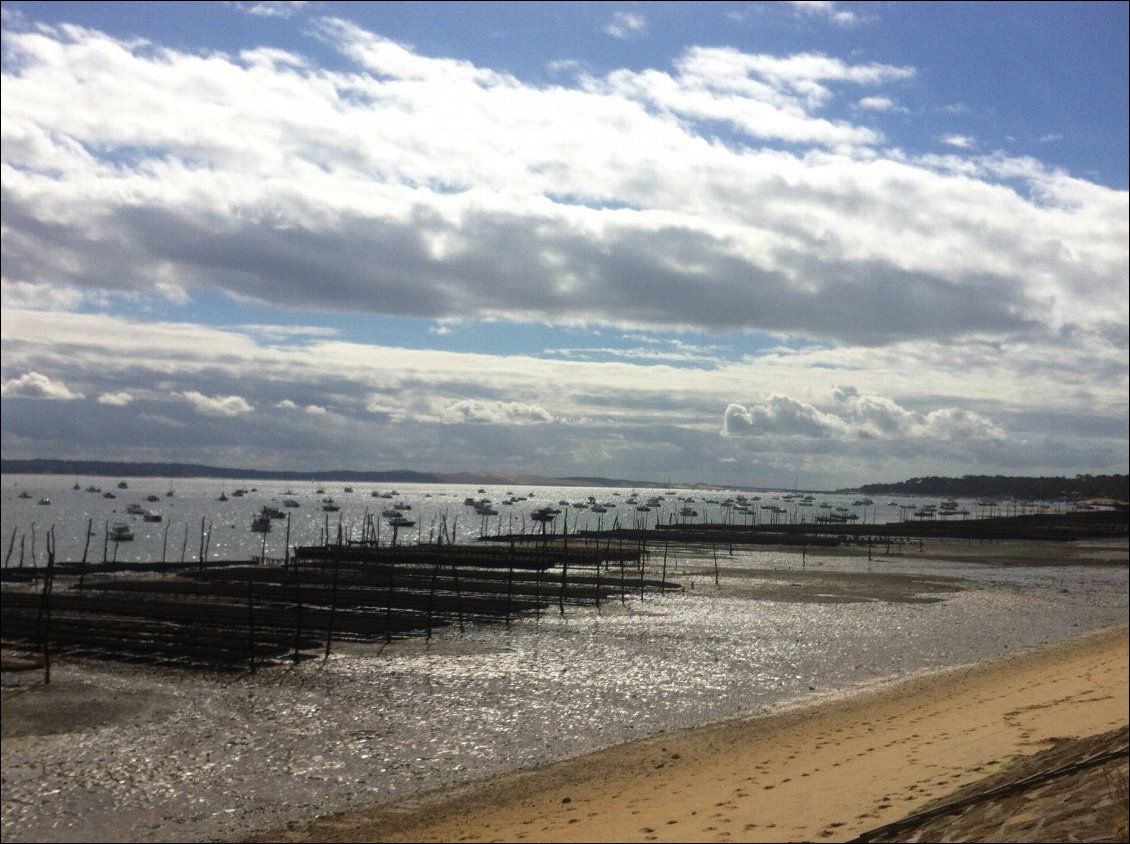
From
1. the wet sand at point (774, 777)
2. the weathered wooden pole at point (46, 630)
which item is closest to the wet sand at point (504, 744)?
the wet sand at point (774, 777)

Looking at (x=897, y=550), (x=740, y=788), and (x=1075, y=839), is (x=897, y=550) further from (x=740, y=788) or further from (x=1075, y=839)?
(x=1075, y=839)

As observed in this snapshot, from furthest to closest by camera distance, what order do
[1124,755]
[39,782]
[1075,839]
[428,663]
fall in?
[428,663] → [39,782] → [1124,755] → [1075,839]

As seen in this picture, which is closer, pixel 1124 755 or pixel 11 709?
pixel 1124 755

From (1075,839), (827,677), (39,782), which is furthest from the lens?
(827,677)

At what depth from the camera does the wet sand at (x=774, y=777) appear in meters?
12.7

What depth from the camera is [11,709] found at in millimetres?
23938

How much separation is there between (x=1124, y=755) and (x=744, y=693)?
15.6 m

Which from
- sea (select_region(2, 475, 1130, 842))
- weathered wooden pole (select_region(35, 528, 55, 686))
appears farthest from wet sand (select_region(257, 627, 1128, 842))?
weathered wooden pole (select_region(35, 528, 55, 686))

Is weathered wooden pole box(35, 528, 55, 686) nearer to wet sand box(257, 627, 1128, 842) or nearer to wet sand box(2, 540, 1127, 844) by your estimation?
wet sand box(2, 540, 1127, 844)

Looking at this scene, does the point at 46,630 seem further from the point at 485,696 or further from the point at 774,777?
the point at 774,777

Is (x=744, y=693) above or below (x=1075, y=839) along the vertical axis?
below

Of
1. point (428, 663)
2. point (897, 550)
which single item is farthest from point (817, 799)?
point (897, 550)

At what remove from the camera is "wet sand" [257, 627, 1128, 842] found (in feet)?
41.5

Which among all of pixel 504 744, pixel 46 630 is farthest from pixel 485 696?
pixel 46 630
